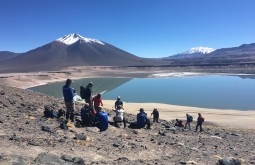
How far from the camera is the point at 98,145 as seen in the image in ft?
30.3

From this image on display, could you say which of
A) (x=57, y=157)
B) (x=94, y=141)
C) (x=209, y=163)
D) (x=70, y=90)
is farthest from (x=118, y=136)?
(x=57, y=157)

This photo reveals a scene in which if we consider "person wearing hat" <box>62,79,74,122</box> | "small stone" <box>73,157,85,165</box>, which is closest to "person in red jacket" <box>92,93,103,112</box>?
"person wearing hat" <box>62,79,74,122</box>

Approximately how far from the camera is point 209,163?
8.95 m

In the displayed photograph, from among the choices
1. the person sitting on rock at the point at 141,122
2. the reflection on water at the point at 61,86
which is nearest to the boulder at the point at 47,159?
the person sitting on rock at the point at 141,122

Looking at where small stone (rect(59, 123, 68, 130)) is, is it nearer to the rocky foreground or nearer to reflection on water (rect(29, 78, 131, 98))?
the rocky foreground

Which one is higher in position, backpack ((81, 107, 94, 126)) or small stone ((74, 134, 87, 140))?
backpack ((81, 107, 94, 126))

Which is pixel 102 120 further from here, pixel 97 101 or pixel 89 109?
pixel 97 101

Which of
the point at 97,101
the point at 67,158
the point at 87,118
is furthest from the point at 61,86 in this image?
the point at 67,158

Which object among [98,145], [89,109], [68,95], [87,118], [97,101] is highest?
[68,95]

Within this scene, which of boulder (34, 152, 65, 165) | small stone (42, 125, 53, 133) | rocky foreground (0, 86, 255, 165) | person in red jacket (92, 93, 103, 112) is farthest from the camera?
person in red jacket (92, 93, 103, 112)

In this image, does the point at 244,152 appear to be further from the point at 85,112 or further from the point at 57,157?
the point at 57,157

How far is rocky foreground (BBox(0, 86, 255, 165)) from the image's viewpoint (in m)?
7.53

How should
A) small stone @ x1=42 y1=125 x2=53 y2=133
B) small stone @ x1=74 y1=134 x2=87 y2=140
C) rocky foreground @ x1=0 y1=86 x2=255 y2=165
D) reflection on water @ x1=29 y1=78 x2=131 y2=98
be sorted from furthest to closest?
reflection on water @ x1=29 y1=78 x2=131 y2=98 → small stone @ x1=42 y1=125 x2=53 y2=133 → small stone @ x1=74 y1=134 x2=87 y2=140 → rocky foreground @ x1=0 y1=86 x2=255 y2=165

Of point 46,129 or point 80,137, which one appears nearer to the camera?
point 80,137
